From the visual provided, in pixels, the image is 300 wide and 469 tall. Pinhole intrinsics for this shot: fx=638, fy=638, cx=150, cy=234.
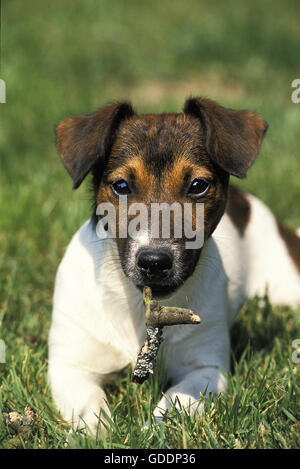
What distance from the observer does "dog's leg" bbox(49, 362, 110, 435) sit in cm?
333

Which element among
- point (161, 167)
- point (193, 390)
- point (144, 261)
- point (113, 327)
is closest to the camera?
point (144, 261)

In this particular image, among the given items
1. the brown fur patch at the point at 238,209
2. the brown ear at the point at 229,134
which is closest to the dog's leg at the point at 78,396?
the brown ear at the point at 229,134

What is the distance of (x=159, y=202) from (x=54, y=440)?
1284 millimetres

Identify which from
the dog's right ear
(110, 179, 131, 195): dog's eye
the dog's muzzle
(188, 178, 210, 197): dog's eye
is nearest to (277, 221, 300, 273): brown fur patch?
(188, 178, 210, 197): dog's eye

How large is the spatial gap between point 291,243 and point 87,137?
2.39 metres

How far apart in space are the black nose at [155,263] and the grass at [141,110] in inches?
27.5

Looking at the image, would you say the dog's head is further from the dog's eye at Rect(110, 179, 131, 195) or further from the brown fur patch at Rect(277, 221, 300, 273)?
the brown fur patch at Rect(277, 221, 300, 273)

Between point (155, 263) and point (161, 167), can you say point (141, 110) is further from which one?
point (155, 263)

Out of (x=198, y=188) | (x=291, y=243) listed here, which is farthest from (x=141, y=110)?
(x=198, y=188)

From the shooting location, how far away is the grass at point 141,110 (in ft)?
10.6

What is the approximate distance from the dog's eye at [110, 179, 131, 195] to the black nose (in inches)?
18.4

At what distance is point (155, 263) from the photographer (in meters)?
3.09

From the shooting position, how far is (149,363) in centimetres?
314
